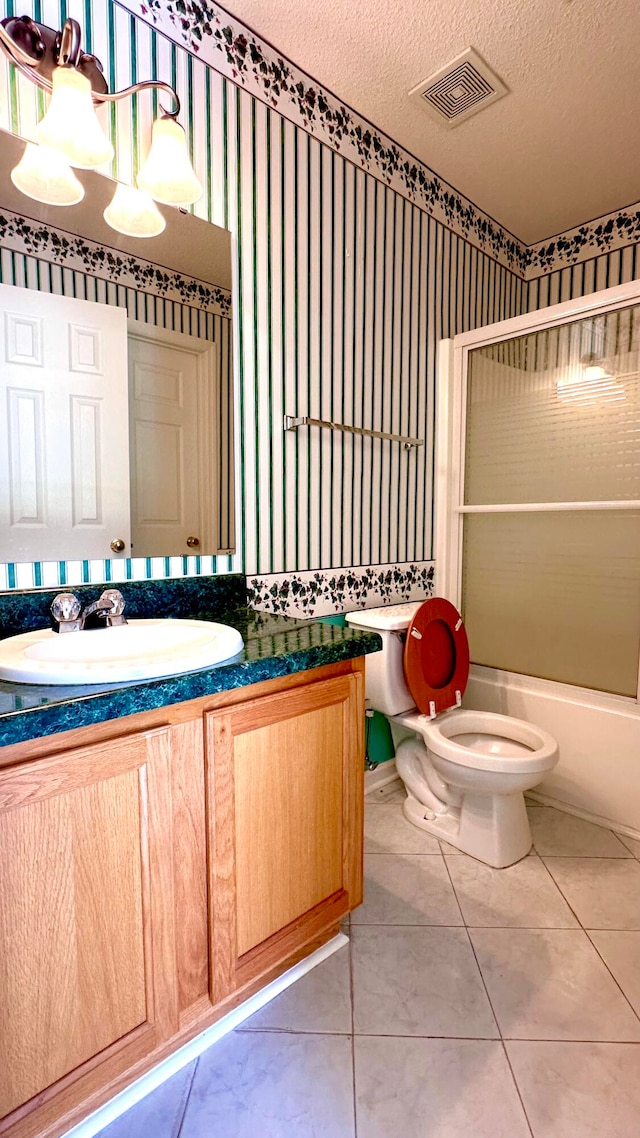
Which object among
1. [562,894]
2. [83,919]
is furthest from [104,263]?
[562,894]

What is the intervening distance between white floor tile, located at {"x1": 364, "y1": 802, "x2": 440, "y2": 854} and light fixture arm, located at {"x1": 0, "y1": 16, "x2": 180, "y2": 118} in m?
2.22

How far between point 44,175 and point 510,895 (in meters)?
2.23

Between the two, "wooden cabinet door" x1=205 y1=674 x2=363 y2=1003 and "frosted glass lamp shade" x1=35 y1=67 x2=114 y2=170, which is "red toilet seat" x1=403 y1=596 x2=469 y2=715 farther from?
"frosted glass lamp shade" x1=35 y1=67 x2=114 y2=170

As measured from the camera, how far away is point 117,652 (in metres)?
1.15

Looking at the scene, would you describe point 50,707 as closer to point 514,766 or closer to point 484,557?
point 514,766

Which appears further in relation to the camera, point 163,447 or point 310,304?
point 310,304

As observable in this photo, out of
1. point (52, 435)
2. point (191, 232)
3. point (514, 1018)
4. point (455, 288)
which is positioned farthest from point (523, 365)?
point (514, 1018)

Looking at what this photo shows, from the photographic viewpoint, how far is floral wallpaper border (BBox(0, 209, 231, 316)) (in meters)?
1.20

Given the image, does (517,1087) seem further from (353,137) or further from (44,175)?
(353,137)

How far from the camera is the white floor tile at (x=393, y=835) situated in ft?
5.88

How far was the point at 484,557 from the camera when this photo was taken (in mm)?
2338

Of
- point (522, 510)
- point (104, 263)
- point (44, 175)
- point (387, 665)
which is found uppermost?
point (44, 175)

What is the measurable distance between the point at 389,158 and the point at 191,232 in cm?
100

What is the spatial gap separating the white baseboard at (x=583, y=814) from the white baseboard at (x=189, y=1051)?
1112 millimetres
